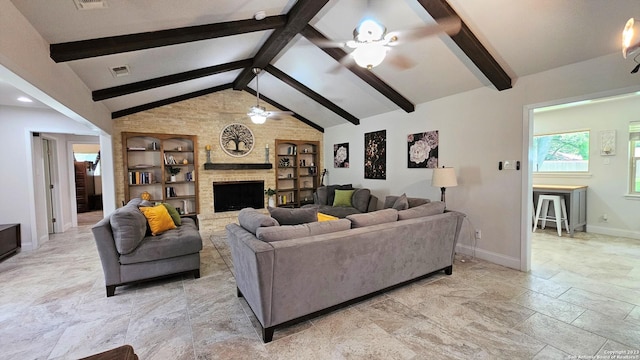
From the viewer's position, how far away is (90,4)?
205cm

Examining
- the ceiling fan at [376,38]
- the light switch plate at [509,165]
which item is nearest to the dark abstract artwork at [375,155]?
the light switch plate at [509,165]

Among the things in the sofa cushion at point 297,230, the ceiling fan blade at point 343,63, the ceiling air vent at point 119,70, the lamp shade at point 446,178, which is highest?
the ceiling fan blade at point 343,63

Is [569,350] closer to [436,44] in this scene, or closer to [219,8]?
[436,44]

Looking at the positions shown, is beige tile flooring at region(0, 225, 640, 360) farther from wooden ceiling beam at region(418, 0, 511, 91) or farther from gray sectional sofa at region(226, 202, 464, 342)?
wooden ceiling beam at region(418, 0, 511, 91)

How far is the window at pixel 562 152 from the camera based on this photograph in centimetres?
537

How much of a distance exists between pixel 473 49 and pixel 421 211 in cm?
196

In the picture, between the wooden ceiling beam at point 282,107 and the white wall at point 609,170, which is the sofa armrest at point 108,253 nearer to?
the wooden ceiling beam at point 282,107

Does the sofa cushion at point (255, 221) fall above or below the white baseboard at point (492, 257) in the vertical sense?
above

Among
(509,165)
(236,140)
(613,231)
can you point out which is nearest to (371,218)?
(509,165)

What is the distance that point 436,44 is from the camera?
10.9 ft

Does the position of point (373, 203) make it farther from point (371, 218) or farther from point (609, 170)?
point (609, 170)

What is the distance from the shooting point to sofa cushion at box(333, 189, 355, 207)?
19.7ft

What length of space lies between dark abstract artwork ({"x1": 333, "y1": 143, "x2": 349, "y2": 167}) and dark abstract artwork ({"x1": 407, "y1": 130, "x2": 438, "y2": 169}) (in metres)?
2.04

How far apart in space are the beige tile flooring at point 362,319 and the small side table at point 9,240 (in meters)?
0.87
